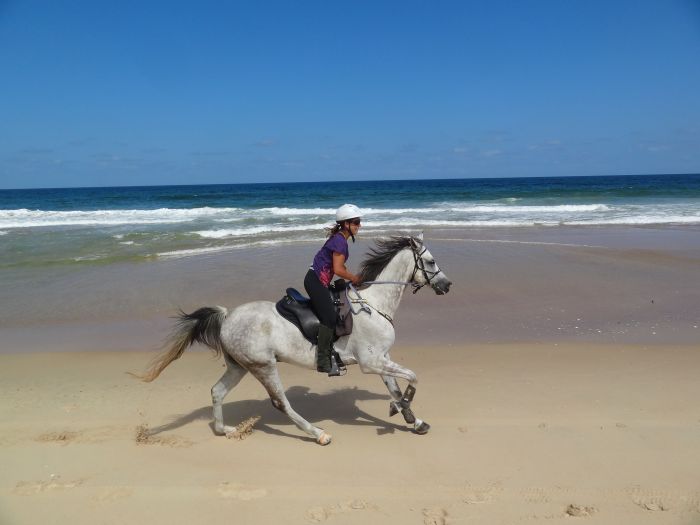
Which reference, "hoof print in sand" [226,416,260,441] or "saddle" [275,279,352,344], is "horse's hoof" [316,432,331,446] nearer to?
"hoof print in sand" [226,416,260,441]

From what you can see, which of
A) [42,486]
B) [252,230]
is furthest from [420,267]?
[252,230]

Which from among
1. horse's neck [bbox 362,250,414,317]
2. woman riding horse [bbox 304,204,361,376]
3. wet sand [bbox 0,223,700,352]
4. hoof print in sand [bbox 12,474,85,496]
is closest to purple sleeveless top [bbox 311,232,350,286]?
woman riding horse [bbox 304,204,361,376]

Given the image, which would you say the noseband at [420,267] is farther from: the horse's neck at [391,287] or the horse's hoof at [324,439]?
the horse's hoof at [324,439]

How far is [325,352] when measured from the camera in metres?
4.81

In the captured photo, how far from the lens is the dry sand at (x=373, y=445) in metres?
3.70

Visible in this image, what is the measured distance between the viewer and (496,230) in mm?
21266

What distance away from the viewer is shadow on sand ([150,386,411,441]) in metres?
5.20

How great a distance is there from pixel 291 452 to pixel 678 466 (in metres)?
3.41

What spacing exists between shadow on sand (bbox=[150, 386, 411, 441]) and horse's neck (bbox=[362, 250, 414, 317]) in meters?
1.32

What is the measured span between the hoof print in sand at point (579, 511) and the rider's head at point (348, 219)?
2.90 metres

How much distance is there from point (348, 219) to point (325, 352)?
135 cm

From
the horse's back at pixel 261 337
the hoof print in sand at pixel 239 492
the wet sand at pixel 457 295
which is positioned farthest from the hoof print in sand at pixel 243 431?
the wet sand at pixel 457 295

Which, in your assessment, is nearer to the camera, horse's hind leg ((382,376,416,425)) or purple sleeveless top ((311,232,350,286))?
purple sleeveless top ((311,232,350,286))

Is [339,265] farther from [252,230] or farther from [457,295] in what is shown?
[252,230]
